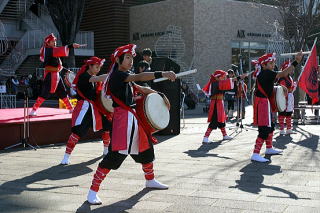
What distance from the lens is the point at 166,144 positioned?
1030 centimetres

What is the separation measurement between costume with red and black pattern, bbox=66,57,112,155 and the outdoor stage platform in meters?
2.20

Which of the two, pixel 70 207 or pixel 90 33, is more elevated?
pixel 90 33

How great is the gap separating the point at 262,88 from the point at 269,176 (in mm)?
1765

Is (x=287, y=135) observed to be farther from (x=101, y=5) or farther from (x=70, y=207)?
(x=101, y=5)

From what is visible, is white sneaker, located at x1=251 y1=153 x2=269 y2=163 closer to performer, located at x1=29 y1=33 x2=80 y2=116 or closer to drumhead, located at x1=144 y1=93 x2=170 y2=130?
drumhead, located at x1=144 y1=93 x2=170 y2=130

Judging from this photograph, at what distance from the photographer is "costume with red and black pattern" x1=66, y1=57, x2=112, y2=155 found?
7.76 m

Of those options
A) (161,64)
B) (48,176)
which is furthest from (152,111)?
(161,64)

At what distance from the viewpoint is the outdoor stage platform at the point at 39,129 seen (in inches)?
372

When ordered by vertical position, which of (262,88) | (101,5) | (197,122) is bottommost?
(197,122)

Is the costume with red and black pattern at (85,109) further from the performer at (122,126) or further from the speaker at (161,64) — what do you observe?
the speaker at (161,64)

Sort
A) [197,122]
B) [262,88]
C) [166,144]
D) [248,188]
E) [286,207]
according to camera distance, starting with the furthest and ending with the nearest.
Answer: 1. [197,122]
2. [166,144]
3. [262,88]
4. [248,188]
5. [286,207]

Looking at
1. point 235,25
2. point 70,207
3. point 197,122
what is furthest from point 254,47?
point 70,207

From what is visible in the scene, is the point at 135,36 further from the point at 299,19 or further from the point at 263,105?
the point at 263,105

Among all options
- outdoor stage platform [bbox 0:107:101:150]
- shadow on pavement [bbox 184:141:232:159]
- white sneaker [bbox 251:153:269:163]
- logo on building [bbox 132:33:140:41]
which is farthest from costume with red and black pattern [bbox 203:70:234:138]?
logo on building [bbox 132:33:140:41]
